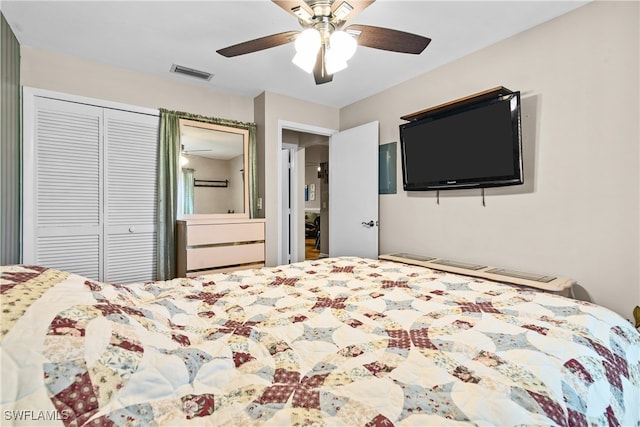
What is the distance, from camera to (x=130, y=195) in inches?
118

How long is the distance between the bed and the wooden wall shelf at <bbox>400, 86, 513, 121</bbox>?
1.64m

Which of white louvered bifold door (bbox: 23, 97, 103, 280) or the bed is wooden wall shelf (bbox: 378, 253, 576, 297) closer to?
the bed

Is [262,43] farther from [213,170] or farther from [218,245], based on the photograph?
[218,245]

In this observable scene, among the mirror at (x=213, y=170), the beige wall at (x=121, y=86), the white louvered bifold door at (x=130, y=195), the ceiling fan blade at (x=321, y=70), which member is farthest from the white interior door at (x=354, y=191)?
the white louvered bifold door at (x=130, y=195)

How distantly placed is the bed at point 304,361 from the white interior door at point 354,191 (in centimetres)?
218

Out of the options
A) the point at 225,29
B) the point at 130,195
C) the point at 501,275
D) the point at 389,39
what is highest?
the point at 225,29

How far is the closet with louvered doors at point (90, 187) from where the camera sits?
2.57m

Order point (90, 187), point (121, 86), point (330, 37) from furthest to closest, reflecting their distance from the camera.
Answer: point (121, 86) < point (90, 187) < point (330, 37)

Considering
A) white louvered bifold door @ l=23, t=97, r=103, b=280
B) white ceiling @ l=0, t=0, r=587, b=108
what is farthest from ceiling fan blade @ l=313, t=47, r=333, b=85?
white louvered bifold door @ l=23, t=97, r=103, b=280

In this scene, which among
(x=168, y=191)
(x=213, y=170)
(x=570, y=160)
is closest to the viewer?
(x=570, y=160)

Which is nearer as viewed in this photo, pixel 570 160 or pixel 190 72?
pixel 570 160

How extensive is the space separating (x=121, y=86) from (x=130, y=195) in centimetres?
107

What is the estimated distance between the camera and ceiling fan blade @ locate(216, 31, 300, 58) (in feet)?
5.98

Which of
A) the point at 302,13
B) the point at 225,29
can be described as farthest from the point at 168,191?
the point at 302,13
